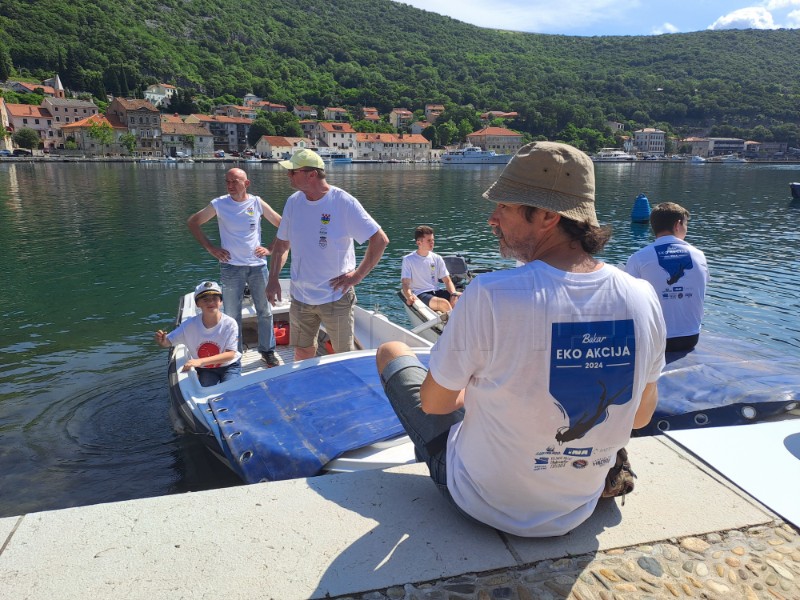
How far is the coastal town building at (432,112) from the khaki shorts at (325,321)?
174960mm

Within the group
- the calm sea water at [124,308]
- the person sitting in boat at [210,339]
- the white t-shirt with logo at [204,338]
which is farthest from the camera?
the calm sea water at [124,308]

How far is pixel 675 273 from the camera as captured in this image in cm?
525

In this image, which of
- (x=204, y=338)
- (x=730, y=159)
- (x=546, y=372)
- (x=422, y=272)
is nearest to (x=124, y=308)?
(x=422, y=272)

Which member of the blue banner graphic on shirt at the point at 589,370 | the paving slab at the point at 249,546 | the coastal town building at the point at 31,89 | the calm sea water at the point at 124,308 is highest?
the coastal town building at the point at 31,89

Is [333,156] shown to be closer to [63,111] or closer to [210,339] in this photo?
[63,111]

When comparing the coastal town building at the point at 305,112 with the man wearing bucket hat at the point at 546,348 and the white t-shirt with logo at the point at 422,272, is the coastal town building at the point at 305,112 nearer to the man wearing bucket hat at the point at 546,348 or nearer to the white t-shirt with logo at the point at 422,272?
the white t-shirt with logo at the point at 422,272

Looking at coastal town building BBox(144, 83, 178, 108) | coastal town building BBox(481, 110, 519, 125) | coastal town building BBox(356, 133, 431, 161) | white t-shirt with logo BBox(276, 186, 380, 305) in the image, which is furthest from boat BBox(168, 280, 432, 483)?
coastal town building BBox(481, 110, 519, 125)

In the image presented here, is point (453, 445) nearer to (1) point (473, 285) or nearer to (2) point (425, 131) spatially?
(1) point (473, 285)

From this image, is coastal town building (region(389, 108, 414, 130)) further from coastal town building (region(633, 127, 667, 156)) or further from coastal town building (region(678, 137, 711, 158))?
coastal town building (region(678, 137, 711, 158))

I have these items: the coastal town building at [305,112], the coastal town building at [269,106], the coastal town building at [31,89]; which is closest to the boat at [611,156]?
the coastal town building at [305,112]

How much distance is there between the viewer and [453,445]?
7.81 feet

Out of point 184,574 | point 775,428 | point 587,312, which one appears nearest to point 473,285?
point 587,312

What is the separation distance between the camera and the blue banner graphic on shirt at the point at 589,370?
1.88 meters

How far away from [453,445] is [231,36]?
8652 inches
